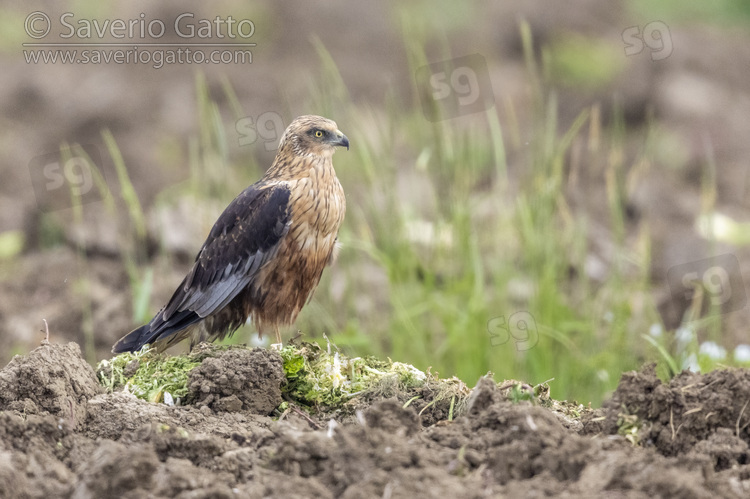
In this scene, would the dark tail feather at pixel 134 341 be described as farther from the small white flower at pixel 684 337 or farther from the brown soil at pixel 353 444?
the small white flower at pixel 684 337

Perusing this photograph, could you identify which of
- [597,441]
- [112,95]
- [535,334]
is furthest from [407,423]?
[112,95]

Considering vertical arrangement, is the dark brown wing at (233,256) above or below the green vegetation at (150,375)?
above

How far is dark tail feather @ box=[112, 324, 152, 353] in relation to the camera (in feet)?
14.6

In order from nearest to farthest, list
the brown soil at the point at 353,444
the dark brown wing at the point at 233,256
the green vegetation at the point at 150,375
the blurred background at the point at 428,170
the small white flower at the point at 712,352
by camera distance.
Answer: the brown soil at the point at 353,444 → the green vegetation at the point at 150,375 → the dark brown wing at the point at 233,256 → the small white flower at the point at 712,352 → the blurred background at the point at 428,170

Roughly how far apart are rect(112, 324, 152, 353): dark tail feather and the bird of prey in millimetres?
13

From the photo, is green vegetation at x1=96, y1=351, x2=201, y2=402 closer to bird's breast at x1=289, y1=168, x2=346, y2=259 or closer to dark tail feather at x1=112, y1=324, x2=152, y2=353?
dark tail feather at x1=112, y1=324, x2=152, y2=353

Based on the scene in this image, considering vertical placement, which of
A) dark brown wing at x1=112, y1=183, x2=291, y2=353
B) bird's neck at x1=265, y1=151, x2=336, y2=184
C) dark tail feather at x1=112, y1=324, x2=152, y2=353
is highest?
bird's neck at x1=265, y1=151, x2=336, y2=184

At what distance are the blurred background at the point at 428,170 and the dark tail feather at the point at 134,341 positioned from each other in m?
0.64

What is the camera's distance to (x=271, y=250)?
480 cm

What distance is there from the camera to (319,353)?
386 cm

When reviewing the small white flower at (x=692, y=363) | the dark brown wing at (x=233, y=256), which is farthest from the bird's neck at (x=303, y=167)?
the small white flower at (x=692, y=363)

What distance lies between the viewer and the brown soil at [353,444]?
2.56 m

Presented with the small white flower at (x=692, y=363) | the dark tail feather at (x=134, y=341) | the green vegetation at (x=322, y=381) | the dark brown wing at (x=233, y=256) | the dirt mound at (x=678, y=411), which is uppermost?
the dark brown wing at (x=233, y=256)

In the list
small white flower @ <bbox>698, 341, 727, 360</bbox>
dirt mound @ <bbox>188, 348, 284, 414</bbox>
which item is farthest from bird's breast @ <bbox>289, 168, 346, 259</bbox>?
small white flower @ <bbox>698, 341, 727, 360</bbox>
